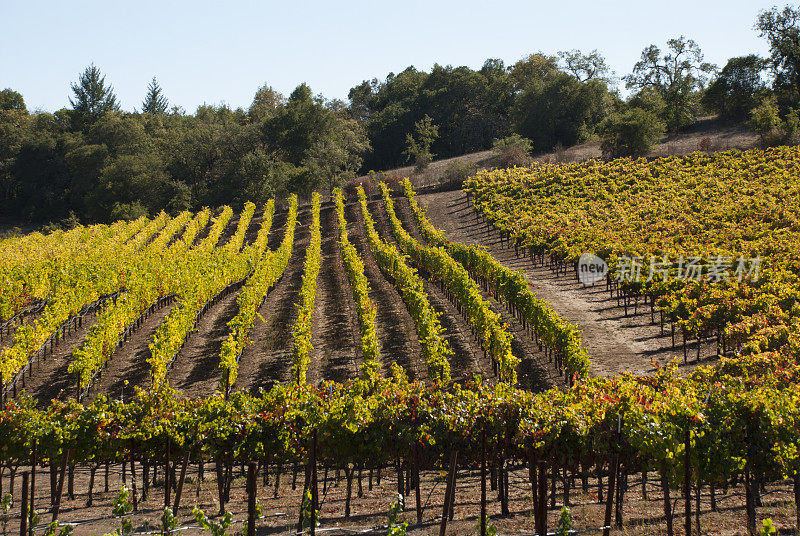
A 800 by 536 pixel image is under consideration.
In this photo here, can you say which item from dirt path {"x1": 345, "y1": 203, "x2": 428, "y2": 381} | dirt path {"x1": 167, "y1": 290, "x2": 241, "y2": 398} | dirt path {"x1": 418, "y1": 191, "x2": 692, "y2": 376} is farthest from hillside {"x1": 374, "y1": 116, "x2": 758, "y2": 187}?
dirt path {"x1": 167, "y1": 290, "x2": 241, "y2": 398}

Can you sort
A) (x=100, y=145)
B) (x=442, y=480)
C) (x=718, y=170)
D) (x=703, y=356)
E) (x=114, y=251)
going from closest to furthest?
(x=442, y=480)
(x=703, y=356)
(x=114, y=251)
(x=718, y=170)
(x=100, y=145)

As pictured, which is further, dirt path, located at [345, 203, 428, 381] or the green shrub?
the green shrub

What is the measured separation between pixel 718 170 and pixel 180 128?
54645mm

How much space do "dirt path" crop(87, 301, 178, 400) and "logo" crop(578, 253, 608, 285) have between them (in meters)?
17.8

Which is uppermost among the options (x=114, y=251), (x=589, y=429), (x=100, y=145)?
(x=100, y=145)

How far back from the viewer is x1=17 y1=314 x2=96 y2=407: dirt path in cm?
1877

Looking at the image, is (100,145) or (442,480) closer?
(442,480)

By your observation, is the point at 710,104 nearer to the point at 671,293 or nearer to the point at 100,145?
the point at 671,293

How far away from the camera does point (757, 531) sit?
350 inches

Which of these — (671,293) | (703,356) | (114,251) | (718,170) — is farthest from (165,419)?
(718,170)

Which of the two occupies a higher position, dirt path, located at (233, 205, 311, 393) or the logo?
the logo

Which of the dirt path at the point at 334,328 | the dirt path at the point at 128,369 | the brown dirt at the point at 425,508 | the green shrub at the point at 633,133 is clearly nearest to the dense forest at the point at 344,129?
the green shrub at the point at 633,133

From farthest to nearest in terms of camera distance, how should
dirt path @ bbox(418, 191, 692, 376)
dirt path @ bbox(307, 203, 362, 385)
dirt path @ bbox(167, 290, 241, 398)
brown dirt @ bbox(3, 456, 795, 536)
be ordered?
dirt path @ bbox(307, 203, 362, 385), dirt path @ bbox(418, 191, 692, 376), dirt path @ bbox(167, 290, 241, 398), brown dirt @ bbox(3, 456, 795, 536)

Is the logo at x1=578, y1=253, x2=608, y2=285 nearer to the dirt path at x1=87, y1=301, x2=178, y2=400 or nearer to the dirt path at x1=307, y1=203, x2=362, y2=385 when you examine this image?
the dirt path at x1=307, y1=203, x2=362, y2=385
